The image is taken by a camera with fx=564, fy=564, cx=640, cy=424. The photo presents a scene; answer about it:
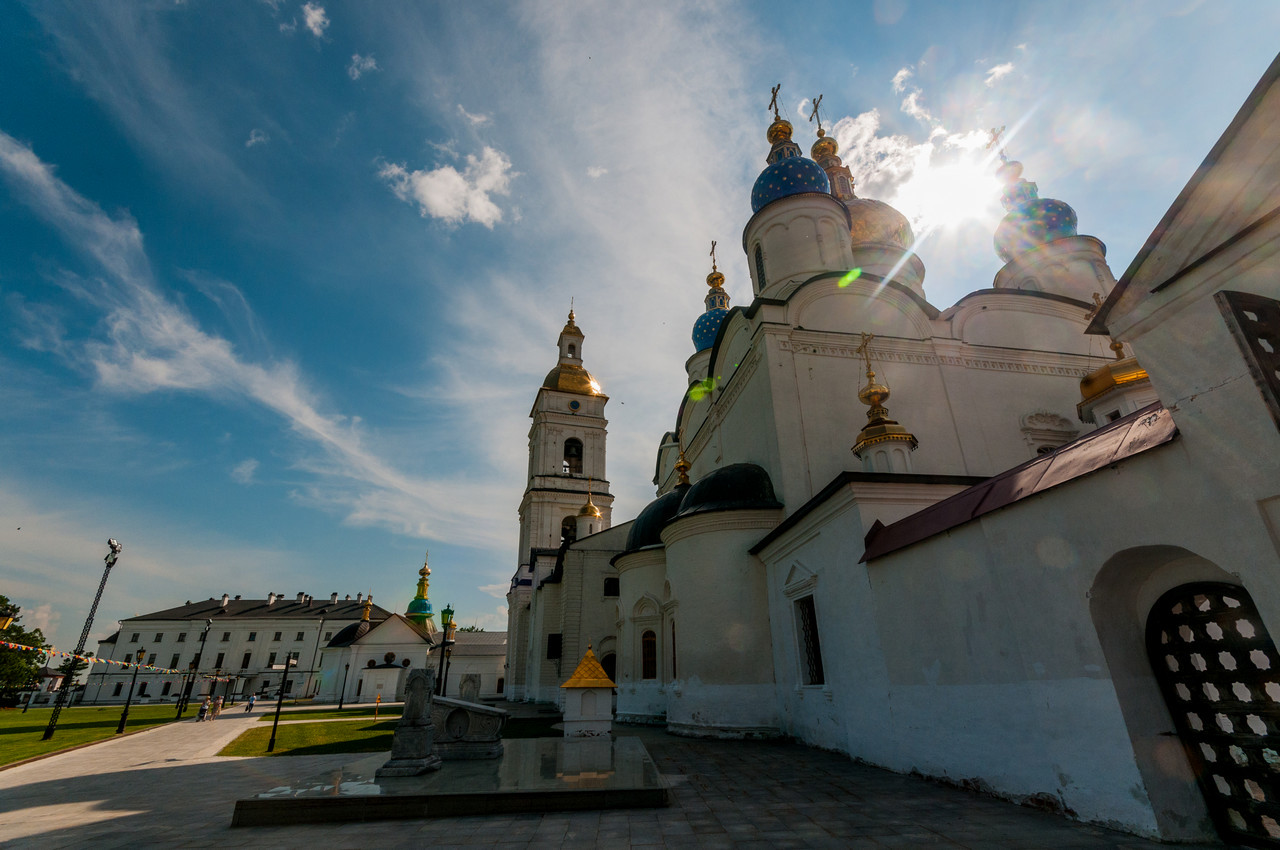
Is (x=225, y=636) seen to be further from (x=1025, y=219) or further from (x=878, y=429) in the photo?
(x=1025, y=219)

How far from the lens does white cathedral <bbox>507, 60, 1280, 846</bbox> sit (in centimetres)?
422

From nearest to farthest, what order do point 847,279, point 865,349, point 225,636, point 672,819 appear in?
1. point 672,819
2. point 865,349
3. point 847,279
4. point 225,636

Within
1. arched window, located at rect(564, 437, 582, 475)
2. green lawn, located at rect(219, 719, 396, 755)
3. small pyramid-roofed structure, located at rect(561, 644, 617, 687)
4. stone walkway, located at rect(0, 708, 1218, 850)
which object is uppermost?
arched window, located at rect(564, 437, 582, 475)

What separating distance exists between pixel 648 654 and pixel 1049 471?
13.4 metres

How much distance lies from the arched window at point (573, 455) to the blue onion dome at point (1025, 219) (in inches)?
981

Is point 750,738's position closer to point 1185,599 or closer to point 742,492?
point 742,492

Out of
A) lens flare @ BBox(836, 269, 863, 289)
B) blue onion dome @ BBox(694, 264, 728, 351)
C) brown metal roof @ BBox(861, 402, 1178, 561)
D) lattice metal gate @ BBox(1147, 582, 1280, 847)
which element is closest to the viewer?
lattice metal gate @ BBox(1147, 582, 1280, 847)

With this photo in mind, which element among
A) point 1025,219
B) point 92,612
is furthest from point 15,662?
point 1025,219

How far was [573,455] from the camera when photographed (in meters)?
37.0

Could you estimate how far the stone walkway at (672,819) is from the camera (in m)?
4.80

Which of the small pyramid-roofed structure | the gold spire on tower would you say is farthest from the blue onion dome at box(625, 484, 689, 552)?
the gold spire on tower

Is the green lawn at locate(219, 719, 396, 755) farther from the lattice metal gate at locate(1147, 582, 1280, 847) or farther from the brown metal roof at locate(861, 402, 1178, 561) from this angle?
the lattice metal gate at locate(1147, 582, 1280, 847)

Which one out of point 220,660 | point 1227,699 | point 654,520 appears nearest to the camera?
point 1227,699

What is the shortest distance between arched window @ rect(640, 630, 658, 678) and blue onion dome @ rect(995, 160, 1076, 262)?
19.9 meters
